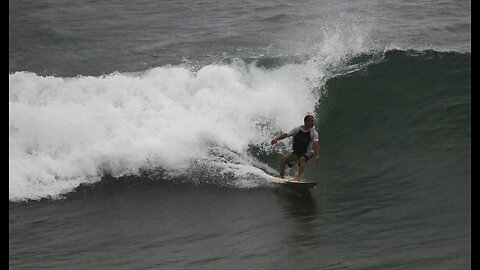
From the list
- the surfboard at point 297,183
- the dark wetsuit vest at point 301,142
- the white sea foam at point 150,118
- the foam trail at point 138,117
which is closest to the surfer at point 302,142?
the dark wetsuit vest at point 301,142

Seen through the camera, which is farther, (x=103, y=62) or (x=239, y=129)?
(x=103, y=62)

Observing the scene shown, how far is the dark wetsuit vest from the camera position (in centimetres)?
1186

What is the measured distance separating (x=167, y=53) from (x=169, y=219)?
8.15 metres

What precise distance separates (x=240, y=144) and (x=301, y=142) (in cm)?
213

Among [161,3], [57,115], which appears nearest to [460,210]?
[57,115]

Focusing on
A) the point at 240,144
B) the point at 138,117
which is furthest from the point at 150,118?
the point at 240,144

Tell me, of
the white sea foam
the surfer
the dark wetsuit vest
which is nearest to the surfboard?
the surfer

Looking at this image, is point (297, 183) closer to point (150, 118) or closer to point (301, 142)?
point (301, 142)

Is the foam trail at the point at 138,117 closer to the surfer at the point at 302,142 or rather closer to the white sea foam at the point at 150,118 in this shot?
the white sea foam at the point at 150,118

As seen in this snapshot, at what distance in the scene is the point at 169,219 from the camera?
11.3 m

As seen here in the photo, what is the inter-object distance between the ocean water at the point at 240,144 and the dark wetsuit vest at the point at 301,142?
28.4 inches

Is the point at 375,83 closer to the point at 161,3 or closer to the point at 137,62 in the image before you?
the point at 137,62

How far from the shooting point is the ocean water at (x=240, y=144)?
9945mm
